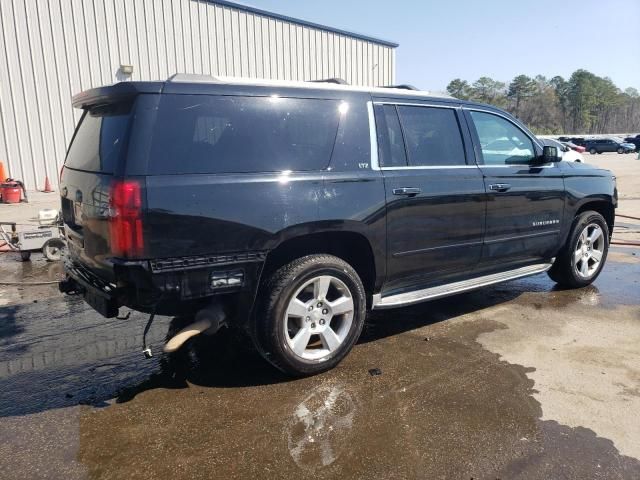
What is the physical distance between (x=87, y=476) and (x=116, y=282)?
1.03m

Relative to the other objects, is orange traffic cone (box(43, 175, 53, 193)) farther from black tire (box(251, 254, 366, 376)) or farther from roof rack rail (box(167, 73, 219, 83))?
black tire (box(251, 254, 366, 376))

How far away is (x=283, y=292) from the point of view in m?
3.38

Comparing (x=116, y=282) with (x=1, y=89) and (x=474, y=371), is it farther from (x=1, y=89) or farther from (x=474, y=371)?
(x=1, y=89)

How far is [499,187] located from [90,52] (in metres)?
13.8

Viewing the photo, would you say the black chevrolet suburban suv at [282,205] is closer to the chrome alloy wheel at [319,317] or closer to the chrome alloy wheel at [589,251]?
the chrome alloy wheel at [319,317]

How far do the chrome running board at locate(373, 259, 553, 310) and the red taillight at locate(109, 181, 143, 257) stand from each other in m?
1.83

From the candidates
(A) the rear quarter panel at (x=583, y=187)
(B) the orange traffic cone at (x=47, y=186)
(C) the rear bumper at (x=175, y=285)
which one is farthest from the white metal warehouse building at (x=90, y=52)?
(A) the rear quarter panel at (x=583, y=187)

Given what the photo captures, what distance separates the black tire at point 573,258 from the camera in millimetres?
5465

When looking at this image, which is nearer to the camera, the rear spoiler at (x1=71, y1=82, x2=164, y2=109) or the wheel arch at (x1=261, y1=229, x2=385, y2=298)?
the rear spoiler at (x1=71, y1=82, x2=164, y2=109)

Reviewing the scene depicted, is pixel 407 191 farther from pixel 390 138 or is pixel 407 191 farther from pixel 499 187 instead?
pixel 499 187

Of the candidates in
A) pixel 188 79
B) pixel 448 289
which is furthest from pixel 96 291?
pixel 448 289

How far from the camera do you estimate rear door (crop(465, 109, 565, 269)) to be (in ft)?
15.1

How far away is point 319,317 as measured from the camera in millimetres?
3629

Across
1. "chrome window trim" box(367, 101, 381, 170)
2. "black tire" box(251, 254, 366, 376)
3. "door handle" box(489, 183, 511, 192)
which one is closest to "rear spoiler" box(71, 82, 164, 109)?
"black tire" box(251, 254, 366, 376)
